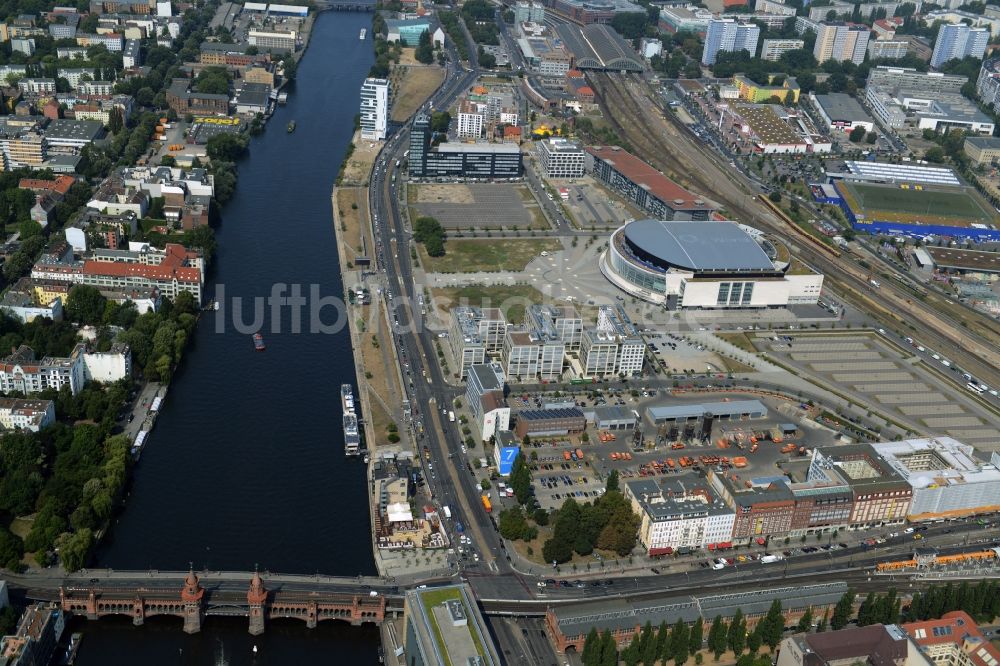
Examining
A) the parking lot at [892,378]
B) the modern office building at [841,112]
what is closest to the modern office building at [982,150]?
the modern office building at [841,112]

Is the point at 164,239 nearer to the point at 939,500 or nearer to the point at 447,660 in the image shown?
the point at 447,660

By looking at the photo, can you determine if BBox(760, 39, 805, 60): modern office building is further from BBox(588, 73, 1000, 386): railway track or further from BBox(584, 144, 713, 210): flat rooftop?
BBox(584, 144, 713, 210): flat rooftop

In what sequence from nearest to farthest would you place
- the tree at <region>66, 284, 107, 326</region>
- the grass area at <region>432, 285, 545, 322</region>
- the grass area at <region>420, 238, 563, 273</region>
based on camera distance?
1. the tree at <region>66, 284, 107, 326</region>
2. the grass area at <region>432, 285, 545, 322</region>
3. the grass area at <region>420, 238, 563, 273</region>

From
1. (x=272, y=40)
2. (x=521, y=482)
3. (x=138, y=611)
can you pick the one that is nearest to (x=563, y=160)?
(x=272, y=40)

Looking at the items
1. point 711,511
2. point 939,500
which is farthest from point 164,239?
point 939,500

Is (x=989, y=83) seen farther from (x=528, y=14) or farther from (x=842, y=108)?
(x=528, y=14)

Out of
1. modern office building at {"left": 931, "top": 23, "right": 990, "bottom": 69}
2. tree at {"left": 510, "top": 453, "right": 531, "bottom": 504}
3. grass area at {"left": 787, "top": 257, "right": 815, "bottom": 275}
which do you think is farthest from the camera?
modern office building at {"left": 931, "top": 23, "right": 990, "bottom": 69}

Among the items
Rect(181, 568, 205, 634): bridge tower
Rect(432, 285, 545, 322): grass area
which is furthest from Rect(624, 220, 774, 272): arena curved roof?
Rect(181, 568, 205, 634): bridge tower
